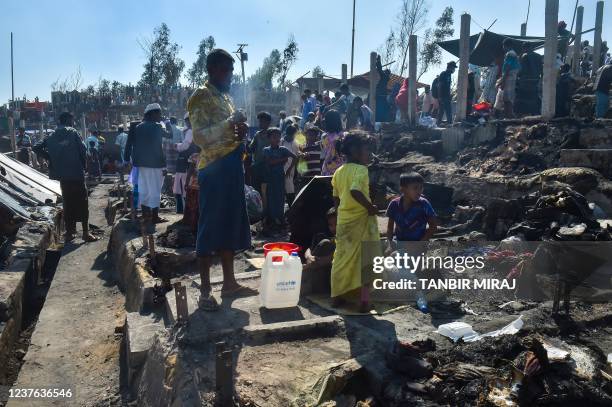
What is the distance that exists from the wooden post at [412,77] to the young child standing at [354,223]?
10.9m

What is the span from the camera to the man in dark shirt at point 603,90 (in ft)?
29.8

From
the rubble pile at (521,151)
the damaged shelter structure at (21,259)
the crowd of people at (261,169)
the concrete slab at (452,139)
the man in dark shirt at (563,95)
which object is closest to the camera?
the crowd of people at (261,169)

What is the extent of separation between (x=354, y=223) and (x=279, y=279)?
76 centimetres

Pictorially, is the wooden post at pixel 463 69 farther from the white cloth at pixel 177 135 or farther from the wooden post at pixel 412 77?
the white cloth at pixel 177 135

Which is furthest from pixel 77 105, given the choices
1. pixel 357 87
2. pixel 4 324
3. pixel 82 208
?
pixel 4 324

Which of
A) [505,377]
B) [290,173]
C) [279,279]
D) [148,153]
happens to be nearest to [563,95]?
[290,173]

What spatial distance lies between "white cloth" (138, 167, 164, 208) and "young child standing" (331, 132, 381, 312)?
386cm

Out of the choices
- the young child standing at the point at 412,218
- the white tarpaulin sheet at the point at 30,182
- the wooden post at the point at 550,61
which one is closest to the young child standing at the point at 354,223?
the young child standing at the point at 412,218

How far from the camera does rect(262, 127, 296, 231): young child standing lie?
23.9 feet

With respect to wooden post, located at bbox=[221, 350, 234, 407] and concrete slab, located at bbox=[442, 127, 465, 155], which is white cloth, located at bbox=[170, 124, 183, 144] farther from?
wooden post, located at bbox=[221, 350, 234, 407]

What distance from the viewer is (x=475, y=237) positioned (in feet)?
21.2

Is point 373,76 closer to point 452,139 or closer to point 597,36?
point 452,139

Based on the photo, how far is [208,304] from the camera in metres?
3.85

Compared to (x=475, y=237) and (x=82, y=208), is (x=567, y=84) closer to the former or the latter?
(x=475, y=237)
